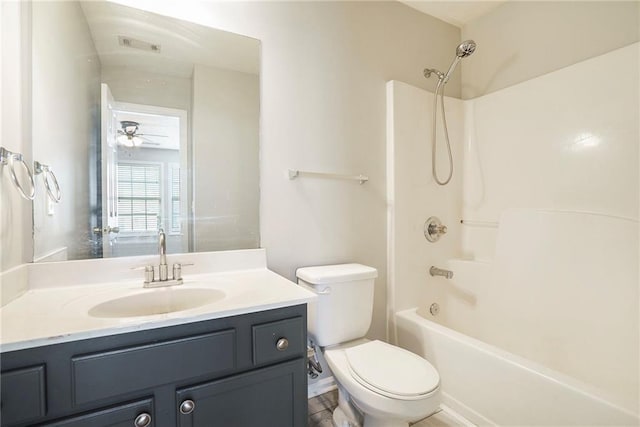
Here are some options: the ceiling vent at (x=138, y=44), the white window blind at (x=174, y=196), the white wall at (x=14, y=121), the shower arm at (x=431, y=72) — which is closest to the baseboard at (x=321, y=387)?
the white window blind at (x=174, y=196)

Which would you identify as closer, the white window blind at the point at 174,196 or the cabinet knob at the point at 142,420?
the cabinet knob at the point at 142,420

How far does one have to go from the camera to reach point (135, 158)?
4.26 feet

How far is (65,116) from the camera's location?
1217 millimetres

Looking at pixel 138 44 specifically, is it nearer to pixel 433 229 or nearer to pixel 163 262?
pixel 163 262

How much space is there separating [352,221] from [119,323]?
128 cm

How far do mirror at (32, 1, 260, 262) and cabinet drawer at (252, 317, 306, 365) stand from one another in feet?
1.91

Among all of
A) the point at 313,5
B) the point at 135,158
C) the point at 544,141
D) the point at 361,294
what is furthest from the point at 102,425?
the point at 544,141

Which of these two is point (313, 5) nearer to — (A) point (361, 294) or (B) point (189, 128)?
(B) point (189, 128)

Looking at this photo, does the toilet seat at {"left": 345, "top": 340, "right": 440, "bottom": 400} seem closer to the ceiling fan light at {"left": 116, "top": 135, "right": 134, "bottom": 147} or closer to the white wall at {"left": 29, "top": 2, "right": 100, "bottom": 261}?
the white wall at {"left": 29, "top": 2, "right": 100, "bottom": 261}

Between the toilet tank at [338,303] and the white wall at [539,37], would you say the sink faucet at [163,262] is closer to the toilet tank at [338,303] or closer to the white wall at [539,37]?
the toilet tank at [338,303]

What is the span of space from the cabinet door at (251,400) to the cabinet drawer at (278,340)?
0.04 metres

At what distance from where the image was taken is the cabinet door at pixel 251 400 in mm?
890

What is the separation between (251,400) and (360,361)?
545 mm

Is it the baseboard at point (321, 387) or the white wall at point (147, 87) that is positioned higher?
the white wall at point (147, 87)
